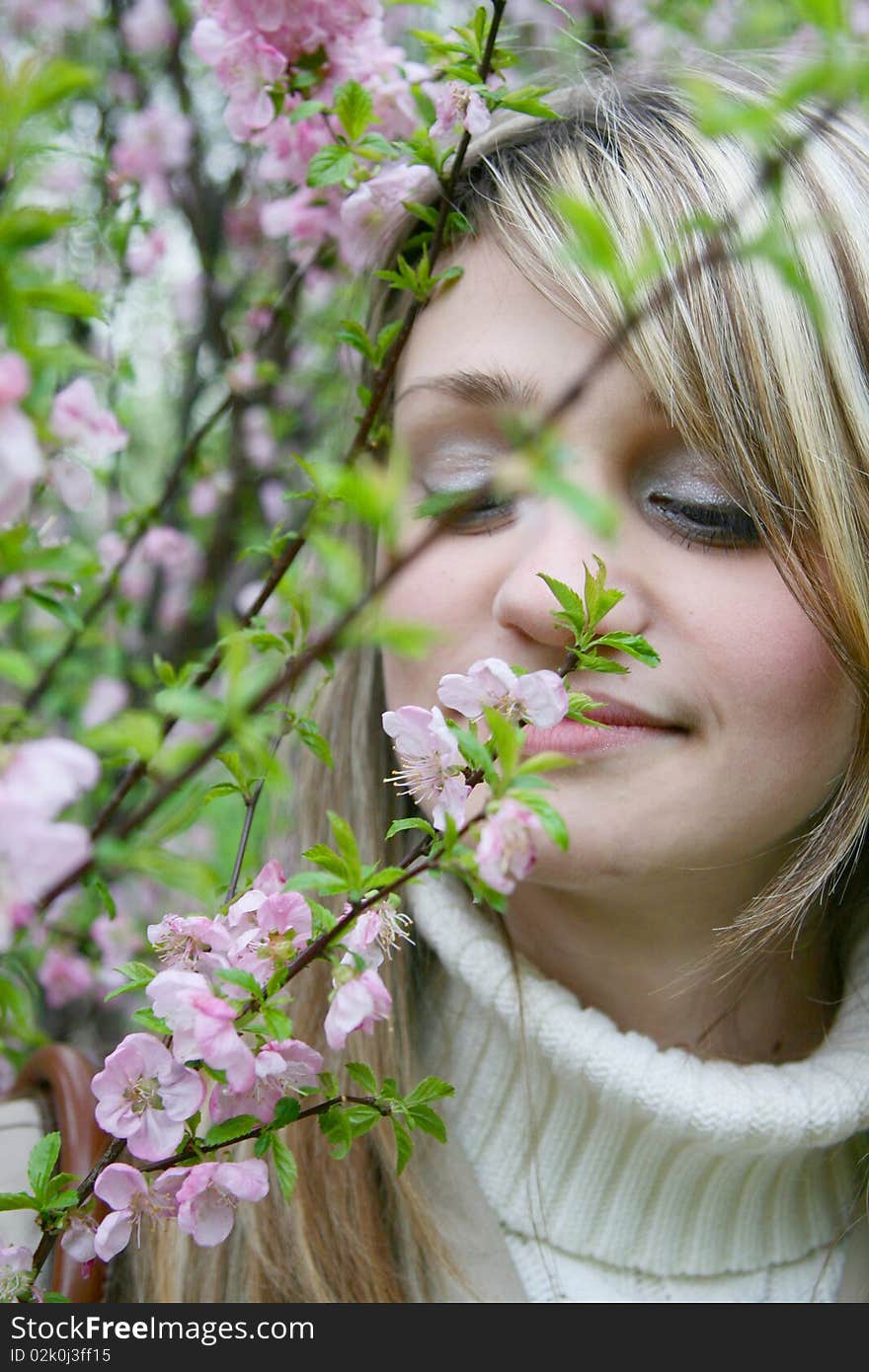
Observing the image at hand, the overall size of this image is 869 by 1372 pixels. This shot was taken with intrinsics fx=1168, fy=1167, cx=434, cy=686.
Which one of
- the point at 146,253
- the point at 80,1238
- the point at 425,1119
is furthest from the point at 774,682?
the point at 146,253

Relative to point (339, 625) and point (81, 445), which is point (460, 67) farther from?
point (339, 625)

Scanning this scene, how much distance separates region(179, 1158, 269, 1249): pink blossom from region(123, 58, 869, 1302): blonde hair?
1.53 ft

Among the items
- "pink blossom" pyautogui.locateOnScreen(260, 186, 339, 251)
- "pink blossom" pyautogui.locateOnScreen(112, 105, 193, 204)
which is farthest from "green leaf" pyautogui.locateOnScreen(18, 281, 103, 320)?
"pink blossom" pyautogui.locateOnScreen(112, 105, 193, 204)

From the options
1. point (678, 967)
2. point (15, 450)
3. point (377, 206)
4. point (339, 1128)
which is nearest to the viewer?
point (15, 450)

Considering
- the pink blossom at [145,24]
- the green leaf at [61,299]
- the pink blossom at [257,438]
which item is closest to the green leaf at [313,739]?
the green leaf at [61,299]

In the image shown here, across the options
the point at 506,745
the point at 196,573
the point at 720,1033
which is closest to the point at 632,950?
the point at 720,1033

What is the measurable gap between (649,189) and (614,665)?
507mm

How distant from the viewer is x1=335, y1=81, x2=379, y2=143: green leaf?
0.98 meters

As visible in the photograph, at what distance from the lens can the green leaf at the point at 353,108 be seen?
3.21 feet

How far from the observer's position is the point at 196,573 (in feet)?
7.31

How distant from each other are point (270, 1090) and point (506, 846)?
0.28 metres

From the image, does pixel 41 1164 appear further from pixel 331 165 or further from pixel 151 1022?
pixel 331 165

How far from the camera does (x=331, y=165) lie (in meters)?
0.98

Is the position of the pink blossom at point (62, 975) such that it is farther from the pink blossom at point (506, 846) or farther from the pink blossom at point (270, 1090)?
the pink blossom at point (506, 846)
